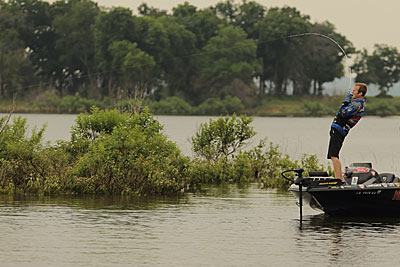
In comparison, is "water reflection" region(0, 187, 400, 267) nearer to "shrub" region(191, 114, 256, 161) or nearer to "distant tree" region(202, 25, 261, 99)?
"shrub" region(191, 114, 256, 161)

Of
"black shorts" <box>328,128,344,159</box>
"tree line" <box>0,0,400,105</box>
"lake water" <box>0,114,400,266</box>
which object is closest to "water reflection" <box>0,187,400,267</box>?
"lake water" <box>0,114,400,266</box>

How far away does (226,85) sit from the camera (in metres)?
120

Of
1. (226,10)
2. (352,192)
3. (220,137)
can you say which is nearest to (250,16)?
(226,10)

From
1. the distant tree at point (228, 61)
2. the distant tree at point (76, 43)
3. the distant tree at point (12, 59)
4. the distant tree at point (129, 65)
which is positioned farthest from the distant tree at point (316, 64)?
the distant tree at point (12, 59)

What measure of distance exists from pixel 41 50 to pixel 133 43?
48.7ft

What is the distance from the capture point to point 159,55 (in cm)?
11625

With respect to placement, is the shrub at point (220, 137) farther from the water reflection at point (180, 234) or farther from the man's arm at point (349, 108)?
the man's arm at point (349, 108)

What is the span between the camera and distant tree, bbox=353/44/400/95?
128000 millimetres

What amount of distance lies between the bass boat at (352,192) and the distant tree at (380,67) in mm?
112737

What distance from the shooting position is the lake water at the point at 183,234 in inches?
481

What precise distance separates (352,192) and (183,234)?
341 centimetres

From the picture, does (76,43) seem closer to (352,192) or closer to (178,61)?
(178,61)

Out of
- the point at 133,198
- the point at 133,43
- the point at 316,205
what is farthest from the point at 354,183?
the point at 133,43

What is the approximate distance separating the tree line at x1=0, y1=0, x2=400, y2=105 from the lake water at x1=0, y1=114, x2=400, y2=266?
9105 cm
